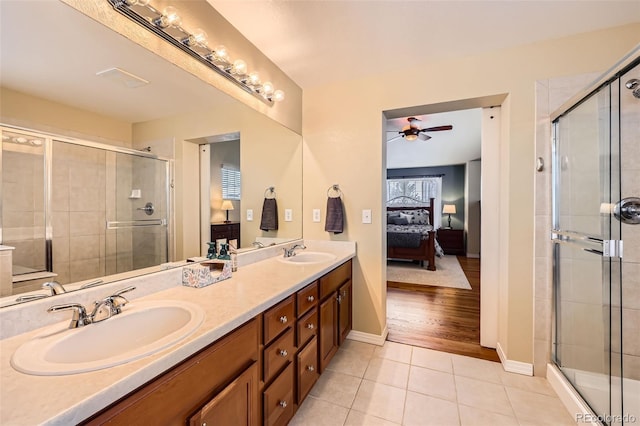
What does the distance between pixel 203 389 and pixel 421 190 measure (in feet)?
23.0

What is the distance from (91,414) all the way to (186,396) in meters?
0.27

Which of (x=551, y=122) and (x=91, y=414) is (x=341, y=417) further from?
(x=551, y=122)

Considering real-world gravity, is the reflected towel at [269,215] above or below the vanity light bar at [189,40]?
below

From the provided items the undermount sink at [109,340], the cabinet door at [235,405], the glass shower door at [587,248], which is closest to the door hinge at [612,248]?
the glass shower door at [587,248]

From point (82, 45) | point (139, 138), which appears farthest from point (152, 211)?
point (82, 45)

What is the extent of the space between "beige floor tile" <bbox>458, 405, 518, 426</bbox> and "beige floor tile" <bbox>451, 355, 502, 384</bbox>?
0.34 metres

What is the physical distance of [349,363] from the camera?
6.79 feet

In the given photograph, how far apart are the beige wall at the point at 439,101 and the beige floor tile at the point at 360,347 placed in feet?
0.41

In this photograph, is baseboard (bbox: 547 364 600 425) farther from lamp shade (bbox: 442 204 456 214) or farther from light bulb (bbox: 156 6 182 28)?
lamp shade (bbox: 442 204 456 214)

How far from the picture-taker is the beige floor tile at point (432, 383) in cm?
174

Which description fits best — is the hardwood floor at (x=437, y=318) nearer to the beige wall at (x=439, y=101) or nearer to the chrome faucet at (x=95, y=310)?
the beige wall at (x=439, y=101)

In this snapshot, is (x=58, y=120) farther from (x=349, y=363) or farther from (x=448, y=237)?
(x=448, y=237)

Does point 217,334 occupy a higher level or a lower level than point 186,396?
higher

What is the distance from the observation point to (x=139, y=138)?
1259 mm
